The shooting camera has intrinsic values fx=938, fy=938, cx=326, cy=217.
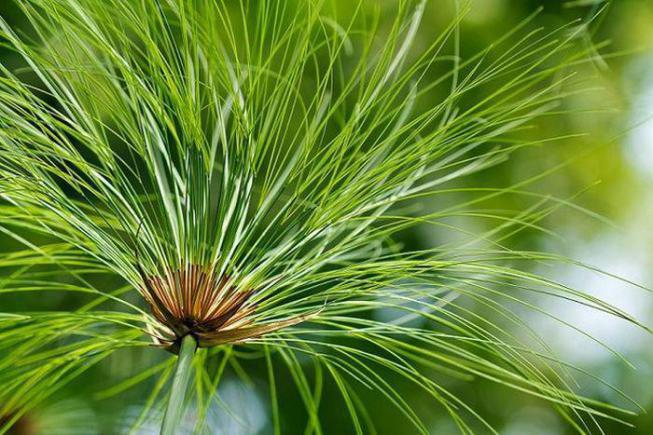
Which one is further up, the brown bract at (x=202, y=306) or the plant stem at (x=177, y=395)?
the brown bract at (x=202, y=306)

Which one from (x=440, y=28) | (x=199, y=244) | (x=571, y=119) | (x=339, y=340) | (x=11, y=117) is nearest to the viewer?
(x=199, y=244)

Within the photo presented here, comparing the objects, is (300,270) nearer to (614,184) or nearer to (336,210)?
(336,210)

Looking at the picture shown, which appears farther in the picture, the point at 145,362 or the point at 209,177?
the point at 145,362

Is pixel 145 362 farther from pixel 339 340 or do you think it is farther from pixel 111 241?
pixel 111 241

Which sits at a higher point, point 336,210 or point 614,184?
point 614,184

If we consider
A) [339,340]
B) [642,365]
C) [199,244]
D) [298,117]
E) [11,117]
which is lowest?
[199,244]

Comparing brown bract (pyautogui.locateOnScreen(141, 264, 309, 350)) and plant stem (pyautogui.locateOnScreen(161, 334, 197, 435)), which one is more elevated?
brown bract (pyautogui.locateOnScreen(141, 264, 309, 350))

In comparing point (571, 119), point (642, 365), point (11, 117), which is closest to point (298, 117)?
point (571, 119)

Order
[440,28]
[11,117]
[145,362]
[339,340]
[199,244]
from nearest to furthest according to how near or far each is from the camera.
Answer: [199,244] < [11,117] < [145,362] < [339,340] < [440,28]
